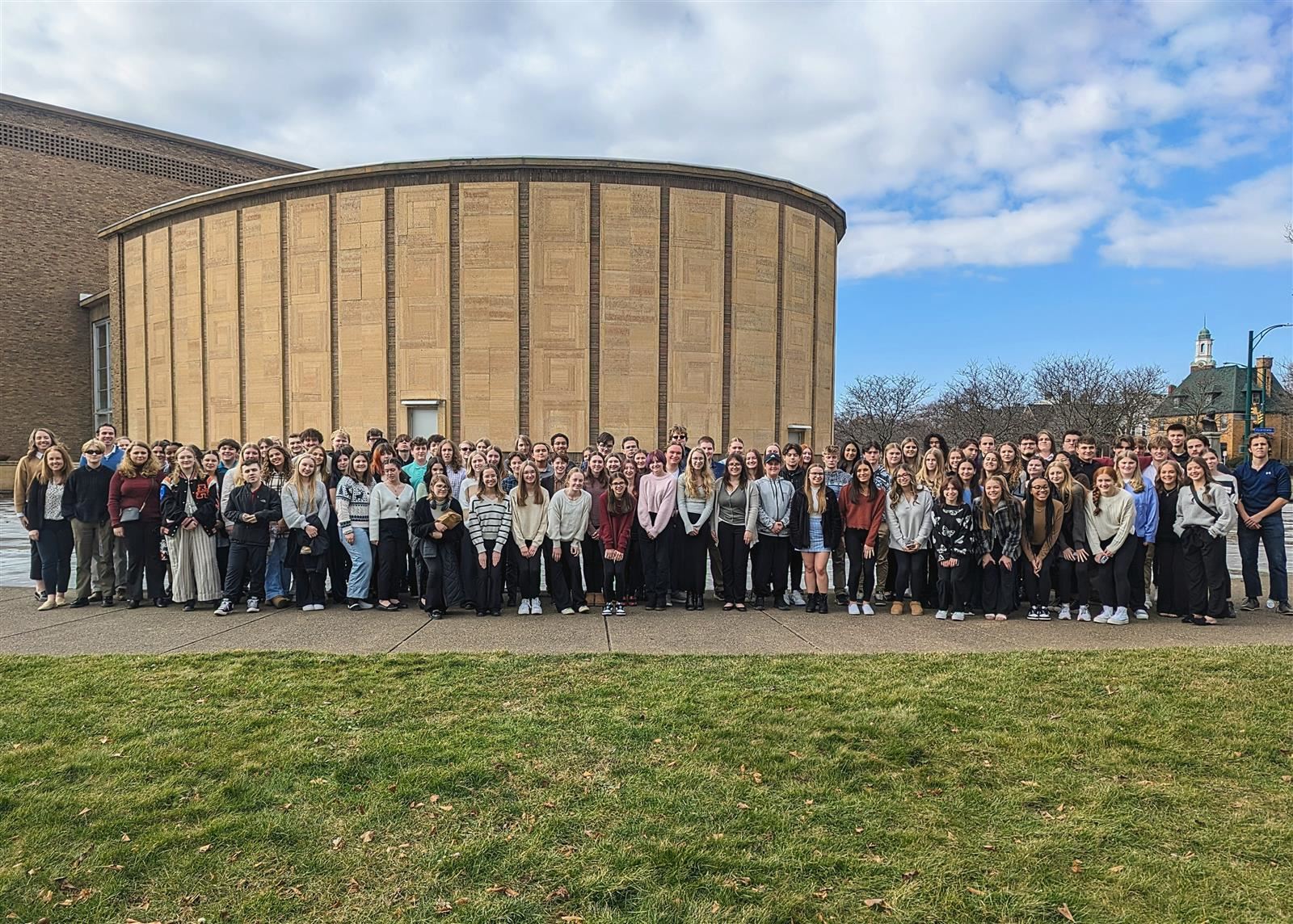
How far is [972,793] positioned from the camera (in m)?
4.16

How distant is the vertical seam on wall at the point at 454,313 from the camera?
74.9 feet

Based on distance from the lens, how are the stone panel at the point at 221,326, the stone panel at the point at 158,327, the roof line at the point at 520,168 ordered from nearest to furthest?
1. the roof line at the point at 520,168
2. the stone panel at the point at 221,326
3. the stone panel at the point at 158,327

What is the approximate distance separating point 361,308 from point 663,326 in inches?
352

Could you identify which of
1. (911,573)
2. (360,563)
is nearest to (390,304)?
(360,563)

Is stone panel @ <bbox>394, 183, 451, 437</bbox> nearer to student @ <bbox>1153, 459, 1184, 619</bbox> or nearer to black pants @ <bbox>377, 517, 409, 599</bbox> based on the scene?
black pants @ <bbox>377, 517, 409, 599</bbox>

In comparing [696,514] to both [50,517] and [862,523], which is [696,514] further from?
[50,517]

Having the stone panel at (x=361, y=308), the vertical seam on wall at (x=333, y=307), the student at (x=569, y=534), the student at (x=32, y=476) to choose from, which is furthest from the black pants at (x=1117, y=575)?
the vertical seam on wall at (x=333, y=307)

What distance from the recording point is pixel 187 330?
26.2 metres

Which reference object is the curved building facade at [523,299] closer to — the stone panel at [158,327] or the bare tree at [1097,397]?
the stone panel at [158,327]

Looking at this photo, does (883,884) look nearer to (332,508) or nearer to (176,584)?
(332,508)

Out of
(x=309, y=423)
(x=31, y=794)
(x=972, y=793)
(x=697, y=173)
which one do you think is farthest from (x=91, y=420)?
(x=972, y=793)

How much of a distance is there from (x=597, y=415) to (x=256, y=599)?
47.3ft

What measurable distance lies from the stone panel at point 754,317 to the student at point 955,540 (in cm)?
1504

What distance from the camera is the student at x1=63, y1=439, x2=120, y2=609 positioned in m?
9.09
